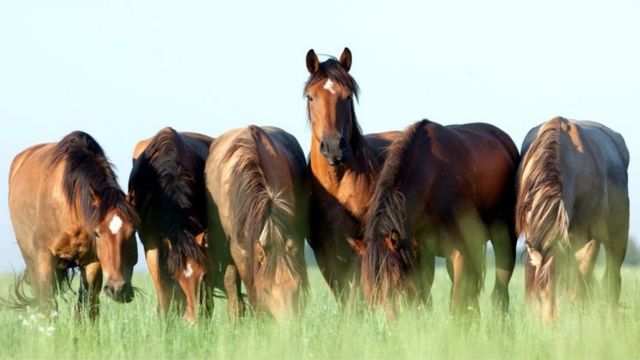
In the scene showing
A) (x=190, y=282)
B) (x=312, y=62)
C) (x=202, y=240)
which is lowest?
(x=190, y=282)

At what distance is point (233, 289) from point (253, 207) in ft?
4.47

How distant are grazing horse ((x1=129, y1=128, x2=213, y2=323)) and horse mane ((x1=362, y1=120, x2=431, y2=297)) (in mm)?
1527

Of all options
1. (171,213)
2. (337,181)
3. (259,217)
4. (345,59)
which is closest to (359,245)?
(259,217)

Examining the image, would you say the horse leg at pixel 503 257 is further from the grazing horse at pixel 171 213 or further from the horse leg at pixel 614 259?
the grazing horse at pixel 171 213

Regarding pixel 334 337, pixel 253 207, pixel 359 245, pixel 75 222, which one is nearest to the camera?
pixel 334 337

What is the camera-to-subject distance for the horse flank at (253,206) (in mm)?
8797

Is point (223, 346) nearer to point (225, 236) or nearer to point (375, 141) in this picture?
point (225, 236)

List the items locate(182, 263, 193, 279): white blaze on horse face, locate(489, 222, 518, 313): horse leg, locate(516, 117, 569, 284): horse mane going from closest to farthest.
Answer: locate(516, 117, 569, 284): horse mane
locate(182, 263, 193, 279): white blaze on horse face
locate(489, 222, 518, 313): horse leg

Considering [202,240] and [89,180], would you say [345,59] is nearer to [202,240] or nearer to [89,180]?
[202,240]

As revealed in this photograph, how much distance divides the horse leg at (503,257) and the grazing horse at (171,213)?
120 inches

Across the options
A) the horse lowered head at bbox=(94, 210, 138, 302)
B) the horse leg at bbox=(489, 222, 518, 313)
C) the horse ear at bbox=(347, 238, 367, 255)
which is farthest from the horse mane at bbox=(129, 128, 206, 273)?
the horse leg at bbox=(489, 222, 518, 313)

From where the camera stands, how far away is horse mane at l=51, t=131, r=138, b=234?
9266mm

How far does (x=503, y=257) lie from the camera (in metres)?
11.5

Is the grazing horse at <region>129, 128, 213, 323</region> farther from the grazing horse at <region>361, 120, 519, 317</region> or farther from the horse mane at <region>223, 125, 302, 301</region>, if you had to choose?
the grazing horse at <region>361, 120, 519, 317</region>
